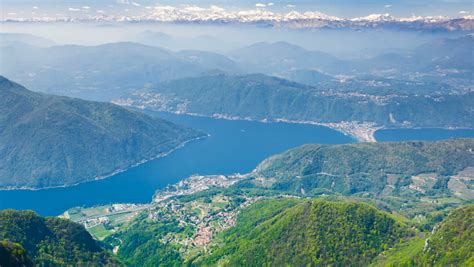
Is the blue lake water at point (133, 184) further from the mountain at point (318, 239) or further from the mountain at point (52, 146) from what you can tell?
the mountain at point (318, 239)

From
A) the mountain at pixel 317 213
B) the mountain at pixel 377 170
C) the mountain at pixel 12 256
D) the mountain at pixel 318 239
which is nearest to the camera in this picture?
the mountain at pixel 12 256

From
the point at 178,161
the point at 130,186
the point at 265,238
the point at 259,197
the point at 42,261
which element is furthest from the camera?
the point at 178,161

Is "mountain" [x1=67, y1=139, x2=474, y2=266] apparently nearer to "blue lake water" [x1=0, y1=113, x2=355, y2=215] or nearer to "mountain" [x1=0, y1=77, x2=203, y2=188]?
"blue lake water" [x1=0, y1=113, x2=355, y2=215]

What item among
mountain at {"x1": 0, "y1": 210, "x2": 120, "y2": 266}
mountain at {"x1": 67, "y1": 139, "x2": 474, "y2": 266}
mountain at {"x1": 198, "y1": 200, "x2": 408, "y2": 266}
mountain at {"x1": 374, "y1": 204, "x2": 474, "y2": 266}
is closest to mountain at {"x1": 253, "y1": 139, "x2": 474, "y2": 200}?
mountain at {"x1": 67, "y1": 139, "x2": 474, "y2": 266}

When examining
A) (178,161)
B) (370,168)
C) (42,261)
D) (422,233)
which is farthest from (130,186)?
(422,233)

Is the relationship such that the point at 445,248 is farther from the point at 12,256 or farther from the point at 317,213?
the point at 12,256

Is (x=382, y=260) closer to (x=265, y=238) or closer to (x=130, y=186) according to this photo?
(x=265, y=238)

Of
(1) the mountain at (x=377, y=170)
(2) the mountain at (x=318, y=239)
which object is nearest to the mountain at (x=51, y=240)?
(2) the mountain at (x=318, y=239)
